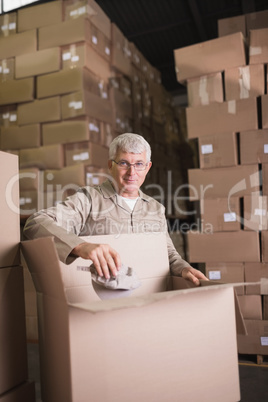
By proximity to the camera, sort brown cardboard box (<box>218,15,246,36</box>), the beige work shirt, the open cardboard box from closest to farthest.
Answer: the open cardboard box < the beige work shirt < brown cardboard box (<box>218,15,246,36</box>)

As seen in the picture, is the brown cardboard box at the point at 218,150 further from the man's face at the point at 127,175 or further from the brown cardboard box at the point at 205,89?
the man's face at the point at 127,175

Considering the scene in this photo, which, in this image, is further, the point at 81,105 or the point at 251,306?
the point at 81,105

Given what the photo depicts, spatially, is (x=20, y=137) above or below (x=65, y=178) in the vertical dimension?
above

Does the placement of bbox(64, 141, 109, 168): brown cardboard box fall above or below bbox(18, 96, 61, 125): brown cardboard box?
below

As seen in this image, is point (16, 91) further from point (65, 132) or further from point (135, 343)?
point (135, 343)

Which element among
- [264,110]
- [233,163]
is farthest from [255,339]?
[264,110]

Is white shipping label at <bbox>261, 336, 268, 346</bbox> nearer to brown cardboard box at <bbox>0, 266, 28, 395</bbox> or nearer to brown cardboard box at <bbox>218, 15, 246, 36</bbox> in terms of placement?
brown cardboard box at <bbox>0, 266, 28, 395</bbox>

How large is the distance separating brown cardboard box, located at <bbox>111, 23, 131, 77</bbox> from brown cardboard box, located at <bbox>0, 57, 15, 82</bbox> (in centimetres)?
93

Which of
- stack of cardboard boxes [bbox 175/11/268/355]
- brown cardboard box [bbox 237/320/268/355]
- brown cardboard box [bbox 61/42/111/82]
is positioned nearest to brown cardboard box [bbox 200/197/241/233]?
stack of cardboard boxes [bbox 175/11/268/355]

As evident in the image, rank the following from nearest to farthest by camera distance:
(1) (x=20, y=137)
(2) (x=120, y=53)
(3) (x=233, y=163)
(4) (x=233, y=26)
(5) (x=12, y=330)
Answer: (5) (x=12, y=330)
(3) (x=233, y=163)
(4) (x=233, y=26)
(1) (x=20, y=137)
(2) (x=120, y=53)

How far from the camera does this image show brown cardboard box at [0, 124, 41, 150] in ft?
11.0

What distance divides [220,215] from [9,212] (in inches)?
73.1

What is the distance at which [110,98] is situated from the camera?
3639 mm

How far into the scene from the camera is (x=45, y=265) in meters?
1.00
